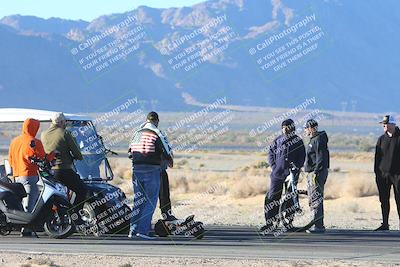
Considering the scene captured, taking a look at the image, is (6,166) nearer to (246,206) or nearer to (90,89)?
(246,206)

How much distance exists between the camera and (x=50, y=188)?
15.2 meters

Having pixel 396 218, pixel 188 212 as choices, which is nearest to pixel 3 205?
pixel 188 212

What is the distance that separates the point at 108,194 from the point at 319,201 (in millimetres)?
3583

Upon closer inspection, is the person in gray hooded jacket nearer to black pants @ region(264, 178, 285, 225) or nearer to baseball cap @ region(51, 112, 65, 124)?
black pants @ region(264, 178, 285, 225)

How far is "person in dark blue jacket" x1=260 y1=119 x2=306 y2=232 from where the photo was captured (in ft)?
55.3

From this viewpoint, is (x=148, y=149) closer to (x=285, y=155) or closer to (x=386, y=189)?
(x=285, y=155)

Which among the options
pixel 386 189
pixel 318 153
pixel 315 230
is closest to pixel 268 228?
pixel 315 230

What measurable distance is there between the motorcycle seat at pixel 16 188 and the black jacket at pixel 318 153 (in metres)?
4.84

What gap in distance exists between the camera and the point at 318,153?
17.2 m

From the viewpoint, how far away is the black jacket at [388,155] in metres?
17.2

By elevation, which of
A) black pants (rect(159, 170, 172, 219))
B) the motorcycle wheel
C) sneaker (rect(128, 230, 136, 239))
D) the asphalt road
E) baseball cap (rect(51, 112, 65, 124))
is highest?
baseball cap (rect(51, 112, 65, 124))

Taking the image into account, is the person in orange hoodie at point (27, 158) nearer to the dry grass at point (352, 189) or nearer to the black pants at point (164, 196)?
the black pants at point (164, 196)

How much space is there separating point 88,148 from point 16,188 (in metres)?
1.75

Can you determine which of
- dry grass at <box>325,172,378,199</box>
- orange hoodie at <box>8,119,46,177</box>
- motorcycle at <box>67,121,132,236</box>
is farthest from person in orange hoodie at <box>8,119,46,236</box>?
dry grass at <box>325,172,378,199</box>
